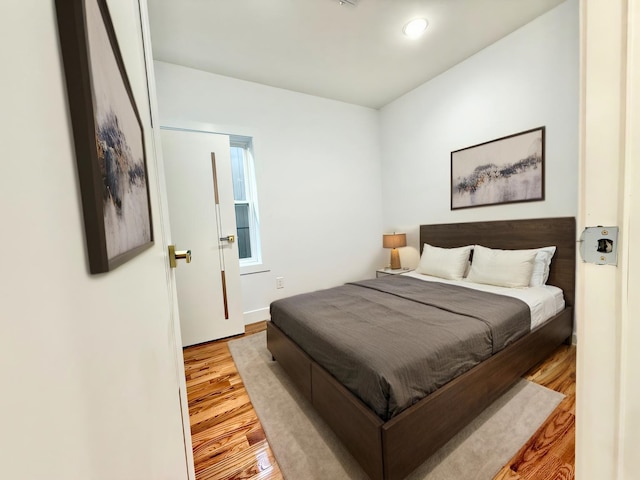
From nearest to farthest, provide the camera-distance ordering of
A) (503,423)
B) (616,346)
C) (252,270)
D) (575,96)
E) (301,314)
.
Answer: (616,346) → (503,423) → (301,314) → (575,96) → (252,270)

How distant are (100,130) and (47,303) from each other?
0.84 feet

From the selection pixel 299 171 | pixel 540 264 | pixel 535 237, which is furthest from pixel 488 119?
pixel 299 171

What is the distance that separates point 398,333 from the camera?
1438mm

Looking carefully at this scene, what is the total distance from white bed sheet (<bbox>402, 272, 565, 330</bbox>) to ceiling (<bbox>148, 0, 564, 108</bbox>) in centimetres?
230

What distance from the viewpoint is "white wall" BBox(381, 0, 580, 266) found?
2174 mm

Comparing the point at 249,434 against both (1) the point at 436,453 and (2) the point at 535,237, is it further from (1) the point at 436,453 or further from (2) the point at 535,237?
(2) the point at 535,237

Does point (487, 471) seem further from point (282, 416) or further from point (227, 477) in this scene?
point (227, 477)

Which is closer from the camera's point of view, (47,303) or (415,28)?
(47,303)

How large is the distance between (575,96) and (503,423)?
2.50 metres

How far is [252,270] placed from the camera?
3.05 m

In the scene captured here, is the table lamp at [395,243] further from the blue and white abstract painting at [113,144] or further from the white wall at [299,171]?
the blue and white abstract painting at [113,144]

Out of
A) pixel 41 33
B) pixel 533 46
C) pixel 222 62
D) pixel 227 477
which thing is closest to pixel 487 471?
pixel 227 477

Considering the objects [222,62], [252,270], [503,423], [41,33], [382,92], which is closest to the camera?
[41,33]

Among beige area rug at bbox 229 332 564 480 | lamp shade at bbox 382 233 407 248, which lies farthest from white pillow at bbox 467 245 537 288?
lamp shade at bbox 382 233 407 248
